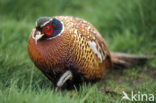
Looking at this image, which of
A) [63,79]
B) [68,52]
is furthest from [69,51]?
[63,79]

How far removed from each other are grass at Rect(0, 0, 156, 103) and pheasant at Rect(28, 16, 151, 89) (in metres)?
0.20

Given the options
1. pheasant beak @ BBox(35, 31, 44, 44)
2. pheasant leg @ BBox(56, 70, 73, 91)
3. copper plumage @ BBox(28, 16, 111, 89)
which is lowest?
pheasant leg @ BBox(56, 70, 73, 91)

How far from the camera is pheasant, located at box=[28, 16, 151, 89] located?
3584 millimetres

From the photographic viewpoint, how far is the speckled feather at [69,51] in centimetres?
359

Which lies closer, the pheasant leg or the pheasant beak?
the pheasant beak

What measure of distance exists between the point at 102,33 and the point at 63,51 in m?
2.50

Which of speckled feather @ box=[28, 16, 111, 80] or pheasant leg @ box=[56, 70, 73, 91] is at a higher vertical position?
speckled feather @ box=[28, 16, 111, 80]

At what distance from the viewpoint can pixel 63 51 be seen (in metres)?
3.59

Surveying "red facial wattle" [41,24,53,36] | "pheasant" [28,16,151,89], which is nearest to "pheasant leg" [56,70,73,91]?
"pheasant" [28,16,151,89]

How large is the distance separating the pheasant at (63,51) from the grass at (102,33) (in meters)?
0.20

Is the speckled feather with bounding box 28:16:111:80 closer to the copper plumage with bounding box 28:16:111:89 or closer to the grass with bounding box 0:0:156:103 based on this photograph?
the copper plumage with bounding box 28:16:111:89

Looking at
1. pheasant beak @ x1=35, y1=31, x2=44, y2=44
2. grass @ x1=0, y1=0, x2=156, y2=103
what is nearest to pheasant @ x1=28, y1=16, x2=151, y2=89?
pheasant beak @ x1=35, y1=31, x2=44, y2=44

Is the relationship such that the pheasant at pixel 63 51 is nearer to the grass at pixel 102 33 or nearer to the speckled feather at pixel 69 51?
the speckled feather at pixel 69 51

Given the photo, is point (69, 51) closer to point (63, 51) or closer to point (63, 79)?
point (63, 51)
